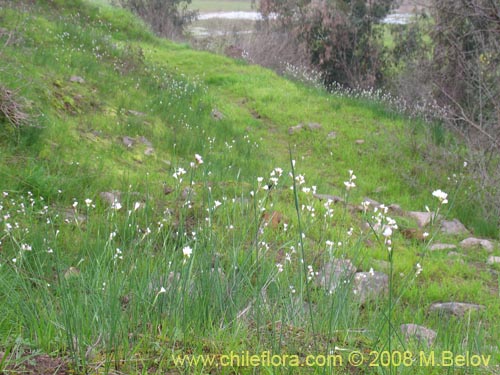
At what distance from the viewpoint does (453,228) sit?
22.1ft

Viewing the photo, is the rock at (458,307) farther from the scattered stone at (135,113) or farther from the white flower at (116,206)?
the scattered stone at (135,113)

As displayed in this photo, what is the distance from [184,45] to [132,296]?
51.3ft

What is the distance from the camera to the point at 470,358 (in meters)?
2.63

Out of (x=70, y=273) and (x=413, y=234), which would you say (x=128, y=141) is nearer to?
(x=413, y=234)

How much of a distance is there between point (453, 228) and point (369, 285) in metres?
2.66

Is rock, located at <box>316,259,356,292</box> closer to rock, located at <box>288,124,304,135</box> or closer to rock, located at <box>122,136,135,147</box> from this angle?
rock, located at <box>122,136,135,147</box>

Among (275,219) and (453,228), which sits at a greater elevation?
(275,219)

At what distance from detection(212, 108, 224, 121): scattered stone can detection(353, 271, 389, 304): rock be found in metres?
5.64

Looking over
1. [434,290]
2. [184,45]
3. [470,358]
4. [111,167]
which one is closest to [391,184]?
[434,290]

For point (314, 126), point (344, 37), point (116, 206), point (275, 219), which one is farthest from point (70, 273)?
point (344, 37)

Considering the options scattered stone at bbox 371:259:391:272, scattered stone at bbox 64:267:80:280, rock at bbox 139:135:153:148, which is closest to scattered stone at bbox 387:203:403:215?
scattered stone at bbox 371:259:391:272

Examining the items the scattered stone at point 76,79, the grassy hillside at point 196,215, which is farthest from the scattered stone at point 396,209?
the scattered stone at point 76,79

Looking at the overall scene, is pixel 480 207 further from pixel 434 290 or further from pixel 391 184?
pixel 434 290

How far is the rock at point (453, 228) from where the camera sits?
21.8 feet
